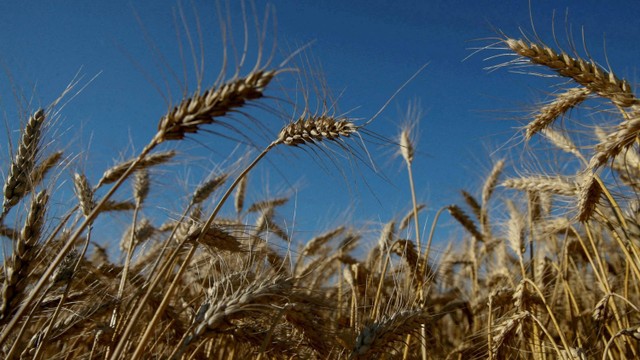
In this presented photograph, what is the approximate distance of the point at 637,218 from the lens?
302 cm

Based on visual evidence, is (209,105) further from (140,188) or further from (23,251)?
(140,188)

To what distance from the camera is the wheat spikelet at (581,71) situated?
2.14 meters

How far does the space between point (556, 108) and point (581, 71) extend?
0.44 meters

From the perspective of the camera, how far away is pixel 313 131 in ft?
6.22

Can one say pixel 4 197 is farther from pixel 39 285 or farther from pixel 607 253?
pixel 607 253

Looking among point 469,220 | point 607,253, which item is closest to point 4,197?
point 469,220

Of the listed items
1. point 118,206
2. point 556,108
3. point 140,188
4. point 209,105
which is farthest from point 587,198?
point 118,206

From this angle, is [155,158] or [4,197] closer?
[4,197]

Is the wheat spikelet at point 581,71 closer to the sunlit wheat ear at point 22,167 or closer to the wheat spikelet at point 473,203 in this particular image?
the sunlit wheat ear at point 22,167

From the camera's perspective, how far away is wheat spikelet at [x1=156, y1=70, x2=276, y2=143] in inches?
60.8

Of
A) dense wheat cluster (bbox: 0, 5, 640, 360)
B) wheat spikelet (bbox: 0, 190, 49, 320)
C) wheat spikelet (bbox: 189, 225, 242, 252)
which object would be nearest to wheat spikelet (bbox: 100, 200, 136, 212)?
dense wheat cluster (bbox: 0, 5, 640, 360)

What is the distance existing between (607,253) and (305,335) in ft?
13.5

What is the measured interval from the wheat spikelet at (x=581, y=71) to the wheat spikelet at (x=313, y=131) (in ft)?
3.67

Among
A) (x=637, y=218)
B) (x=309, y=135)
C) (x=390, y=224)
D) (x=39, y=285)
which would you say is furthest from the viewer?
(x=390, y=224)
